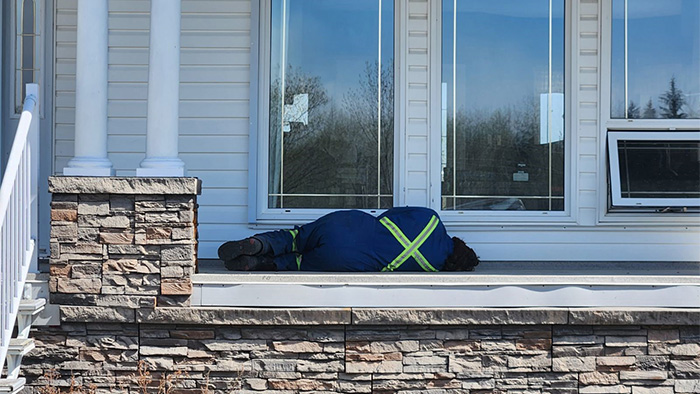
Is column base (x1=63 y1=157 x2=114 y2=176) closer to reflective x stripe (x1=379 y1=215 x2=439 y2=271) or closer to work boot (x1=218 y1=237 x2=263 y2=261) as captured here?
work boot (x1=218 y1=237 x2=263 y2=261)

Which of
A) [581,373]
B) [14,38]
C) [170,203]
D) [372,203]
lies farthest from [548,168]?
[14,38]

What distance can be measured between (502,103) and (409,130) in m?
0.69

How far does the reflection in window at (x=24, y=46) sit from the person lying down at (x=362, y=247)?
198 centimetres

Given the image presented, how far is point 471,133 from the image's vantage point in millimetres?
5242

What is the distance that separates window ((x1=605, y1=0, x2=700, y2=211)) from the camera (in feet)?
17.0

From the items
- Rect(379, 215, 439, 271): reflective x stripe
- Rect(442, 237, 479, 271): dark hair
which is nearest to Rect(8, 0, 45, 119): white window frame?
Rect(379, 215, 439, 271): reflective x stripe

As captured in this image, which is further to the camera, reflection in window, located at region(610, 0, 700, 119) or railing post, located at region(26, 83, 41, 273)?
reflection in window, located at region(610, 0, 700, 119)

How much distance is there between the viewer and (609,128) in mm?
5191

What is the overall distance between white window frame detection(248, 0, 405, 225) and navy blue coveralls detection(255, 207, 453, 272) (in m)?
0.50

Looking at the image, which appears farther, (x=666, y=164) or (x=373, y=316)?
(x=666, y=164)

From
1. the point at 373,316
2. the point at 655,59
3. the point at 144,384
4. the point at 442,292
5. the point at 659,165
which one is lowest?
the point at 144,384

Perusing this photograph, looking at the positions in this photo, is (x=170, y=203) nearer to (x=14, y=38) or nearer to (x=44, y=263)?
(x=44, y=263)

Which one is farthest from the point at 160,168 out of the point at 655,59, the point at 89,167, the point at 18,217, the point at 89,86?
the point at 655,59

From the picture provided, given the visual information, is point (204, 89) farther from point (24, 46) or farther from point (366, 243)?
point (366, 243)
